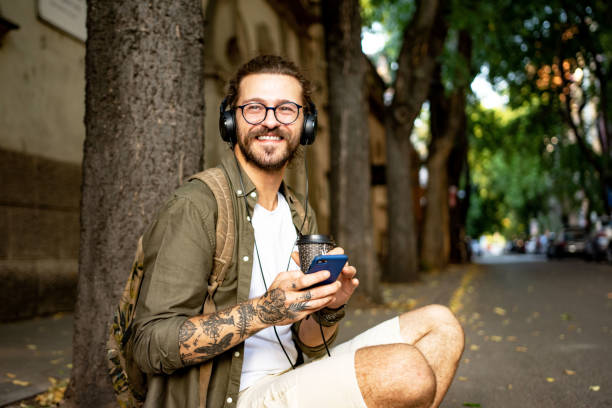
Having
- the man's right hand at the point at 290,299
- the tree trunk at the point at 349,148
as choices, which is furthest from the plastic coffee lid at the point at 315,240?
the tree trunk at the point at 349,148

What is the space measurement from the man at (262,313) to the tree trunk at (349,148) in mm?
6625

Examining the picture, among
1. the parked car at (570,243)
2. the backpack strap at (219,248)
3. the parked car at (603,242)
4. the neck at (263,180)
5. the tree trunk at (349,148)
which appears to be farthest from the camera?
the parked car at (570,243)

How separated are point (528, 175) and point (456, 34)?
21512 mm

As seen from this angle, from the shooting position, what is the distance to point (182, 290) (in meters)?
1.96

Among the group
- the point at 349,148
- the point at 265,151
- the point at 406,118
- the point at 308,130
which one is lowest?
the point at 265,151

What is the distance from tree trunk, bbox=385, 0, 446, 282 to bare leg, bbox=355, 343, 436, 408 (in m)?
11.2

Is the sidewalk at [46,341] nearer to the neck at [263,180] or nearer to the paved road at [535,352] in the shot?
the paved road at [535,352]

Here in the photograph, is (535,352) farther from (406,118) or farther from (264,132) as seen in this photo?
(406,118)

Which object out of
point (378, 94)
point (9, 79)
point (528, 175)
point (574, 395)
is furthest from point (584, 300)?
point (528, 175)

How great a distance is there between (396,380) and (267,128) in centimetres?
114

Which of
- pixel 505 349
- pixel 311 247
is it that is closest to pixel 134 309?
pixel 311 247

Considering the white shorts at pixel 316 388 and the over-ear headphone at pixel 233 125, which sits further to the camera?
the over-ear headphone at pixel 233 125

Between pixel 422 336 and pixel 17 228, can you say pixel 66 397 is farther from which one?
pixel 17 228

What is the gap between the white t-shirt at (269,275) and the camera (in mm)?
2314
